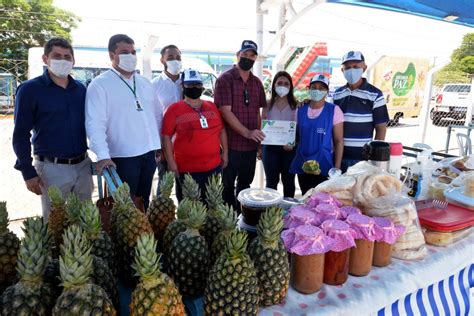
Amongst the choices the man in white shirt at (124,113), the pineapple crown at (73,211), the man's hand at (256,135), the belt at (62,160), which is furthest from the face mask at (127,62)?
the pineapple crown at (73,211)

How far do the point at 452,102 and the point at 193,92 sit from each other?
1763 centimetres

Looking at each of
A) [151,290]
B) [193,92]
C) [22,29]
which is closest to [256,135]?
[193,92]

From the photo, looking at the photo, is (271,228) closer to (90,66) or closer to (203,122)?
(203,122)

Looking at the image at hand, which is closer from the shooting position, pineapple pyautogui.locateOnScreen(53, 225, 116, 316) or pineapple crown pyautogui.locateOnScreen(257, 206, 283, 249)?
pineapple pyautogui.locateOnScreen(53, 225, 116, 316)

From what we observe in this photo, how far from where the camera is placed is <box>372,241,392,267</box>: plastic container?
5.60 ft

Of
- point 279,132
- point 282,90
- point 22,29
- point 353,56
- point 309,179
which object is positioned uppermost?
point 22,29

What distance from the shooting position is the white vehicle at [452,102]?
1645cm

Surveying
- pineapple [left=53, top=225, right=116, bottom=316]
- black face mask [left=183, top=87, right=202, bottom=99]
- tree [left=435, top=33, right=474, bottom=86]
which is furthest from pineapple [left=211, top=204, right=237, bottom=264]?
tree [left=435, top=33, right=474, bottom=86]

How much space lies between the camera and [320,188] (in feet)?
6.32

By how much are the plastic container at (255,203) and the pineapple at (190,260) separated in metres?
0.40

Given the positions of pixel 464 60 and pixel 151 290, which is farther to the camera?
pixel 464 60

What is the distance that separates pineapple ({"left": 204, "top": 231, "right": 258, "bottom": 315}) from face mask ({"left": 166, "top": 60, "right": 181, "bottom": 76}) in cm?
294

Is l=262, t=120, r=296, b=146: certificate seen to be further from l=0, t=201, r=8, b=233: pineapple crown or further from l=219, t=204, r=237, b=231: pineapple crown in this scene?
l=0, t=201, r=8, b=233: pineapple crown

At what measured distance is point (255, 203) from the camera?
1.68 m
